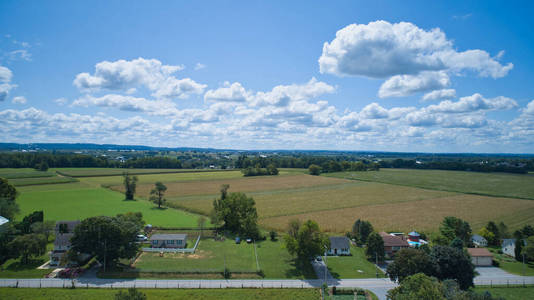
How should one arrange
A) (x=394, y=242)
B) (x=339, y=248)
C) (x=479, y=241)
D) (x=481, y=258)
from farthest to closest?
(x=479, y=241) → (x=394, y=242) → (x=339, y=248) → (x=481, y=258)

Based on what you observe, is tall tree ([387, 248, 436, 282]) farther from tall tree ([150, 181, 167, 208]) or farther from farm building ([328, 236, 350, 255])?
tall tree ([150, 181, 167, 208])

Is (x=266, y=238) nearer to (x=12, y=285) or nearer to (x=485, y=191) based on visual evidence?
(x=12, y=285)

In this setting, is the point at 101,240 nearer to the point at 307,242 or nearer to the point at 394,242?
the point at 307,242

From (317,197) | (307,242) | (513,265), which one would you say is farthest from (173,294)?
(317,197)

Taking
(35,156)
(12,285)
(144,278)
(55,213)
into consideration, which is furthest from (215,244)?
(35,156)

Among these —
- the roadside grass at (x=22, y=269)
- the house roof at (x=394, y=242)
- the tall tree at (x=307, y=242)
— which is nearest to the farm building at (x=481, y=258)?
the house roof at (x=394, y=242)

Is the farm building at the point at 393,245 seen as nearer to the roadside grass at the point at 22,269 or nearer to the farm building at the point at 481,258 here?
the farm building at the point at 481,258
